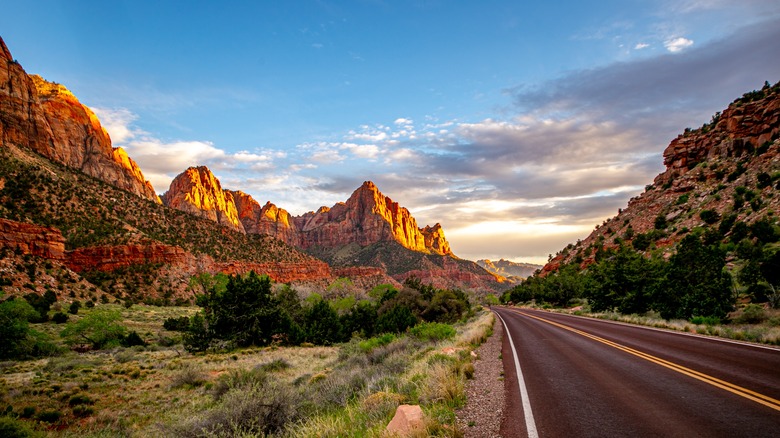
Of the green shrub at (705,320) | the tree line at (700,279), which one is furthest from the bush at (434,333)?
the tree line at (700,279)

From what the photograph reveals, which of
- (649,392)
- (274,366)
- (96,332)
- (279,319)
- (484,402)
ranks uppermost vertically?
(649,392)

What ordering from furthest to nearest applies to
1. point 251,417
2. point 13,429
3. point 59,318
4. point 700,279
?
point 59,318, point 700,279, point 13,429, point 251,417

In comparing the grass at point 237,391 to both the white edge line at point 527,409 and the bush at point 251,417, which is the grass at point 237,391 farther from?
Answer: the white edge line at point 527,409

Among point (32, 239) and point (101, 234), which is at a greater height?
point (101, 234)

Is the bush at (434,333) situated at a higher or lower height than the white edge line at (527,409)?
lower

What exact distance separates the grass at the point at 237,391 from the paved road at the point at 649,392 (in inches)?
61.8

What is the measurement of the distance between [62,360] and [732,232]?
2316 inches

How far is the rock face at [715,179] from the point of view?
38.6 m

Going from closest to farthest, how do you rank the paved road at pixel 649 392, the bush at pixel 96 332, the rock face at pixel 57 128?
1. the paved road at pixel 649 392
2. the bush at pixel 96 332
3. the rock face at pixel 57 128

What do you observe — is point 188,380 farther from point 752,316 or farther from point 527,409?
point 752,316

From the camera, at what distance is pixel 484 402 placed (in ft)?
23.9

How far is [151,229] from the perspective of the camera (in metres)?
69.9

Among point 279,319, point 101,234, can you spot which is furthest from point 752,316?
point 101,234

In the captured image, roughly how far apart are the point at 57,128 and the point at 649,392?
149 metres
